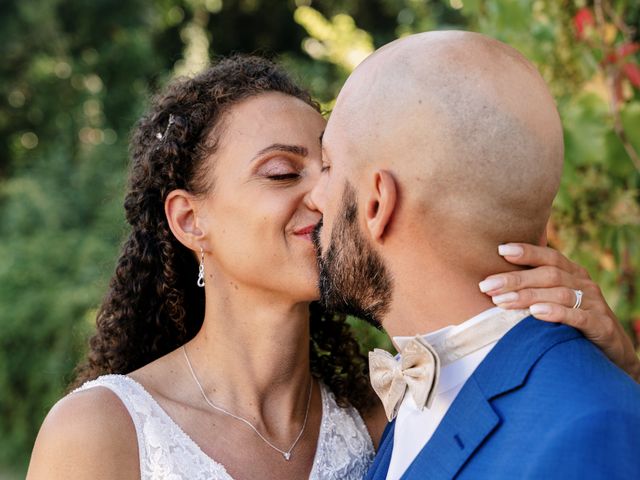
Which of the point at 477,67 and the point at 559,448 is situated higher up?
the point at 477,67

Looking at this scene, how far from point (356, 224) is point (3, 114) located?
39.5 ft

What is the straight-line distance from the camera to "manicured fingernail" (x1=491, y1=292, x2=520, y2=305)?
1.87 meters

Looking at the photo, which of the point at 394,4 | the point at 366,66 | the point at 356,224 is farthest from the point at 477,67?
the point at 394,4

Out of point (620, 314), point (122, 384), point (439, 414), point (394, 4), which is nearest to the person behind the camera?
point (439, 414)

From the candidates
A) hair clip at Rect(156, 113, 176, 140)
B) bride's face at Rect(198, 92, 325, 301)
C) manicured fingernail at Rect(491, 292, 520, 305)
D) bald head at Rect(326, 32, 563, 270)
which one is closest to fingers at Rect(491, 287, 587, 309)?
manicured fingernail at Rect(491, 292, 520, 305)

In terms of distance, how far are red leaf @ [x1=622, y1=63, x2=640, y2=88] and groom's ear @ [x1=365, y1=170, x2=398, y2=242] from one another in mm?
1844

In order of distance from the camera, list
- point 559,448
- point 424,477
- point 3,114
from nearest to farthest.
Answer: point 559,448 < point 424,477 < point 3,114

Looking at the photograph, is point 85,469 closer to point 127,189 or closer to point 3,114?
point 127,189

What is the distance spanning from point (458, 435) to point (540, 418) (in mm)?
202

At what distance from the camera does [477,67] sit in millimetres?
1873

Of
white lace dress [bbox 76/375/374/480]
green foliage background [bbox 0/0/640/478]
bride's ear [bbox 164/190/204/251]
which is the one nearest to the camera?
white lace dress [bbox 76/375/374/480]

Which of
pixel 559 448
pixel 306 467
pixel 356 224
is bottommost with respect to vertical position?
pixel 306 467

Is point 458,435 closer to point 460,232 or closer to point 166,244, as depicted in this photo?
point 460,232

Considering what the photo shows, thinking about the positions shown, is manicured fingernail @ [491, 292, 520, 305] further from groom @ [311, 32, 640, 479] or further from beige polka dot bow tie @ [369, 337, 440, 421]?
beige polka dot bow tie @ [369, 337, 440, 421]
